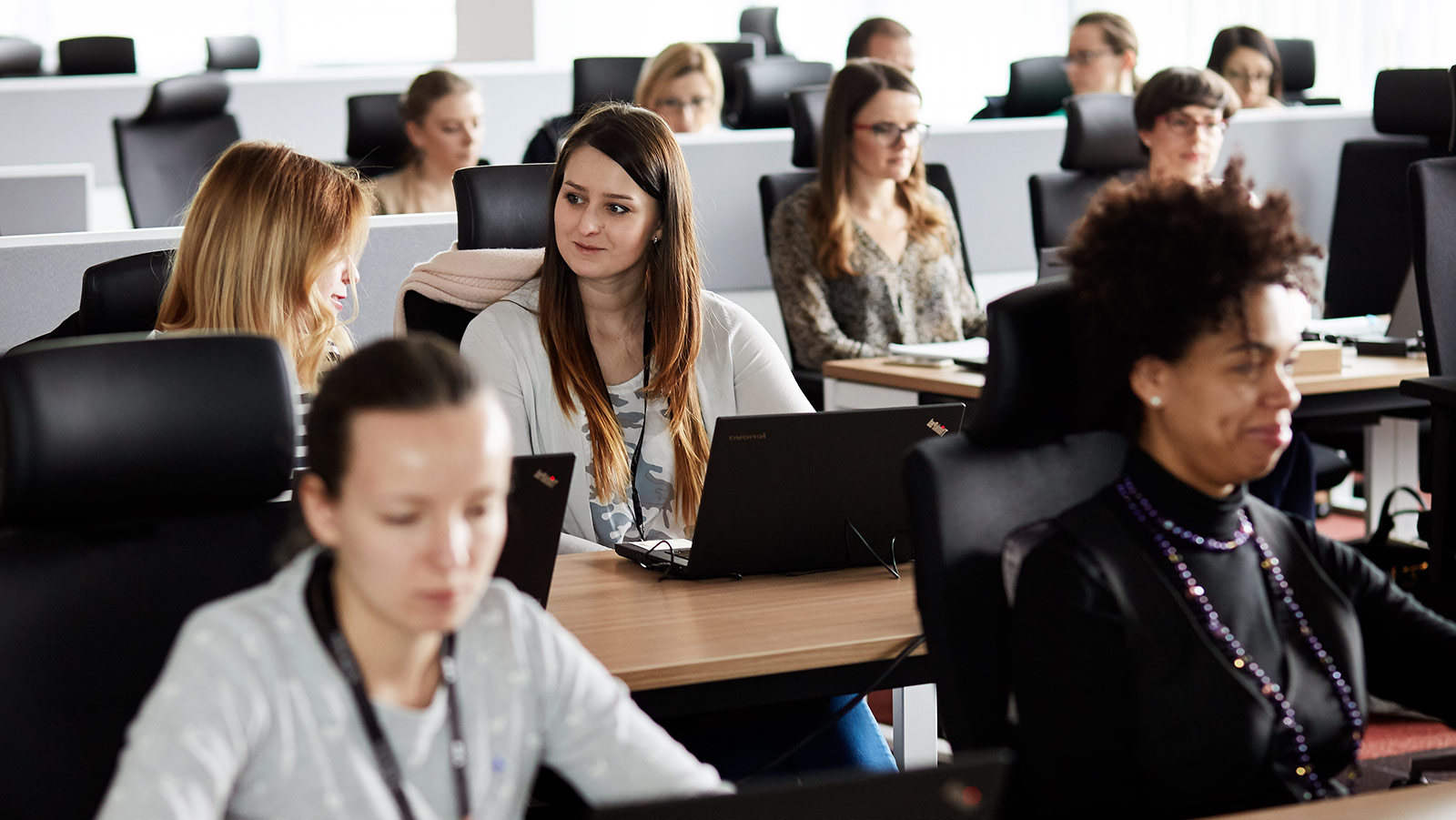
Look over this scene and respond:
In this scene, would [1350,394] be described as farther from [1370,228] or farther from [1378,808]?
[1378,808]

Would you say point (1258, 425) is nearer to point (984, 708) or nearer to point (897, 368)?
point (984, 708)

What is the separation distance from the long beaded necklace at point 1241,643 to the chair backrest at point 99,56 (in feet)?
18.5

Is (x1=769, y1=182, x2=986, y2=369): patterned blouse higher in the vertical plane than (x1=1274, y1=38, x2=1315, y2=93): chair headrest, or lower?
lower

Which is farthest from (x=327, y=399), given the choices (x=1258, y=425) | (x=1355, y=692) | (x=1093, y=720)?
(x=1355, y=692)

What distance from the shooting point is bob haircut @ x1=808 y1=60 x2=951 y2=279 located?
3.72m

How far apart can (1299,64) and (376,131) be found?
13.6 ft

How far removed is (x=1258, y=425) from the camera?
133 centimetres

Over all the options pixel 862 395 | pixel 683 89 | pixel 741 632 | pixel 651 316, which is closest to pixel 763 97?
→ pixel 683 89

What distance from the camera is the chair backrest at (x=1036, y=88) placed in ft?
19.6


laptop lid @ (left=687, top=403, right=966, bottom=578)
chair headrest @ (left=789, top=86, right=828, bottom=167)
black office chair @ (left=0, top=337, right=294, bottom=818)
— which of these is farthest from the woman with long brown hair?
chair headrest @ (left=789, top=86, right=828, bottom=167)

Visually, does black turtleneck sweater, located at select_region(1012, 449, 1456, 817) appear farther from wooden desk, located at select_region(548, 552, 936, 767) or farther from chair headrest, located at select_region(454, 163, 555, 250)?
chair headrest, located at select_region(454, 163, 555, 250)

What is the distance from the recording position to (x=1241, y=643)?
1.34 metres

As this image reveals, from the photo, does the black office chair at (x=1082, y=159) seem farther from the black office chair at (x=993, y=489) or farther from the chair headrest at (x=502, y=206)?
the black office chair at (x=993, y=489)

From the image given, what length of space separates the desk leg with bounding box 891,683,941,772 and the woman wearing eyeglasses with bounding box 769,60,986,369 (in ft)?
5.51
